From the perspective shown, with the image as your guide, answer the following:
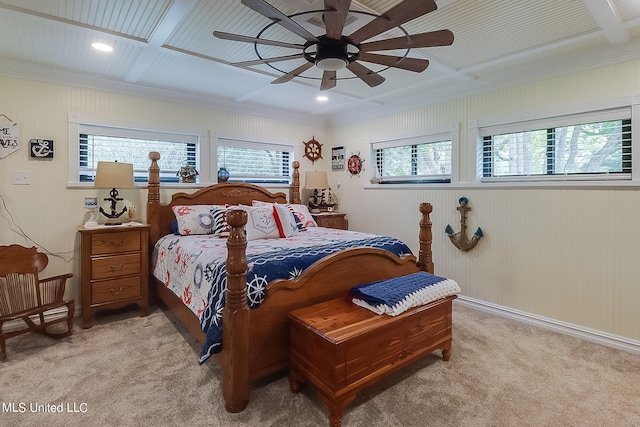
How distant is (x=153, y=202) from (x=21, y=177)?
1.06 meters

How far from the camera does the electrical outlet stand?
2.89 m

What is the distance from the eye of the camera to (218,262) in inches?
83.2

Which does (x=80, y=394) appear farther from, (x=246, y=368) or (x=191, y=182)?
(x=191, y=182)

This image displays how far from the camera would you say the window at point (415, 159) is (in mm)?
3824

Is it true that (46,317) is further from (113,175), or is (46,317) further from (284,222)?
(284,222)

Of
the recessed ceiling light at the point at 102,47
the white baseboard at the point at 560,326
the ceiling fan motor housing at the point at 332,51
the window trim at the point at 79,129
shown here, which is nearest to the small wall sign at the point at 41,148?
the window trim at the point at 79,129

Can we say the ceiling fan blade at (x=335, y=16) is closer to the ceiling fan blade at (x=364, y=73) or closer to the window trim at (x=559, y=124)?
the ceiling fan blade at (x=364, y=73)

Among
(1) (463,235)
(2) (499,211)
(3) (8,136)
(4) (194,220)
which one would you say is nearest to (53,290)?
(4) (194,220)

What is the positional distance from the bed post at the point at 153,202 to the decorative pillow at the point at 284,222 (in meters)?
1.23

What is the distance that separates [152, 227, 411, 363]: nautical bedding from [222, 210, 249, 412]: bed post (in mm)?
102

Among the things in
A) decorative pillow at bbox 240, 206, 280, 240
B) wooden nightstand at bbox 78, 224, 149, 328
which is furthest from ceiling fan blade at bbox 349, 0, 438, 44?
wooden nightstand at bbox 78, 224, 149, 328

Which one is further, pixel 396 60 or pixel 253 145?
pixel 253 145

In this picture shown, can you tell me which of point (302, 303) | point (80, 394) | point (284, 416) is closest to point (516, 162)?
point (302, 303)

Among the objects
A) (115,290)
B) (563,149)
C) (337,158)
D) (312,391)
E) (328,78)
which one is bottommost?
(312,391)
